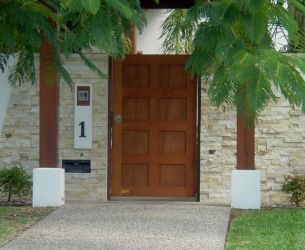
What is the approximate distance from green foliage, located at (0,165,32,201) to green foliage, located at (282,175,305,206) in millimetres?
3808

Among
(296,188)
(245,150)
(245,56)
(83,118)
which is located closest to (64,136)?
(83,118)

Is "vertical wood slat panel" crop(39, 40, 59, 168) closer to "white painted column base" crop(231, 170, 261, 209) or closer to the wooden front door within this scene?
the wooden front door

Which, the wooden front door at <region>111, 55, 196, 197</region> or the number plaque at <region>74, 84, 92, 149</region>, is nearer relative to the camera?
the number plaque at <region>74, 84, 92, 149</region>

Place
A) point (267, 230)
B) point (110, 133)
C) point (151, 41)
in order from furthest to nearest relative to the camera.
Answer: point (151, 41) → point (110, 133) → point (267, 230)

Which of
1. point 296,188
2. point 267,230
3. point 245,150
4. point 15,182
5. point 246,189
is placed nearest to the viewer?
point 267,230

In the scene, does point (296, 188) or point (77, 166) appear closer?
point (296, 188)

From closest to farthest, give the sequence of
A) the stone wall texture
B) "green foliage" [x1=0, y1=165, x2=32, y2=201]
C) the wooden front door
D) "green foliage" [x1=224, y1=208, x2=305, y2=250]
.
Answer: "green foliage" [x1=224, y1=208, x2=305, y2=250], "green foliage" [x1=0, y1=165, x2=32, y2=201], the stone wall texture, the wooden front door

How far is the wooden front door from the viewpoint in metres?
11.4

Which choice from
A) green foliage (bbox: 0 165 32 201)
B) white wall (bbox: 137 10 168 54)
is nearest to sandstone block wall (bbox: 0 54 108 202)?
green foliage (bbox: 0 165 32 201)

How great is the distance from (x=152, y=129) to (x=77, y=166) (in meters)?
1.29

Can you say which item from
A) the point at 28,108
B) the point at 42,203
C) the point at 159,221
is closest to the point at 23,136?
the point at 28,108

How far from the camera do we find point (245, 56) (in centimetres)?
453

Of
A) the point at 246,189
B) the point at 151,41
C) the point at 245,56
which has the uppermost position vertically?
the point at 151,41

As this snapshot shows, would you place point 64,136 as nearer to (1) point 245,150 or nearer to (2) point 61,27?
(1) point 245,150
